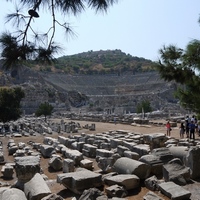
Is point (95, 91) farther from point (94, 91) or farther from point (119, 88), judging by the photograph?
point (119, 88)

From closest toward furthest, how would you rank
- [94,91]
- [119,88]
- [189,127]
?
[189,127]
[94,91]
[119,88]

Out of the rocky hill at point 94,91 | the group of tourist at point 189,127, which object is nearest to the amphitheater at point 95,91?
the rocky hill at point 94,91

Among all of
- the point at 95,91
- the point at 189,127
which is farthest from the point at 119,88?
the point at 189,127

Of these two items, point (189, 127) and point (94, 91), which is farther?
point (94, 91)

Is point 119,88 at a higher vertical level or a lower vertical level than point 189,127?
higher

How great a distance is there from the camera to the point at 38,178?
746cm

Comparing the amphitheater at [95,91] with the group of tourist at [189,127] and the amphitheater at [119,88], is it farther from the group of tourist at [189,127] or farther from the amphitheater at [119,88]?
the group of tourist at [189,127]

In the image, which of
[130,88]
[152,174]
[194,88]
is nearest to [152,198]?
[152,174]

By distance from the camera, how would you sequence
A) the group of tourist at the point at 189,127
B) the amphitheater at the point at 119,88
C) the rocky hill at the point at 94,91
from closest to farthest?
the group of tourist at the point at 189,127
the rocky hill at the point at 94,91
the amphitheater at the point at 119,88

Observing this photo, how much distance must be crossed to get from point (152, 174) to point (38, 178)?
3292 mm

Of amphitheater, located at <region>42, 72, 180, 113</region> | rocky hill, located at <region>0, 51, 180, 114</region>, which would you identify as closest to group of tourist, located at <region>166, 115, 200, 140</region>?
rocky hill, located at <region>0, 51, 180, 114</region>

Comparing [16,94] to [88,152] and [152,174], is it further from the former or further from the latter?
[152,174]

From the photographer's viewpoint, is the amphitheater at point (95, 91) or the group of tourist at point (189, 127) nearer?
the group of tourist at point (189, 127)

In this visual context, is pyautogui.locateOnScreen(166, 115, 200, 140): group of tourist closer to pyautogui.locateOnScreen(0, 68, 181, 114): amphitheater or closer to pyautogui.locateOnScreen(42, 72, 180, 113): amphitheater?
pyautogui.locateOnScreen(0, 68, 181, 114): amphitheater
